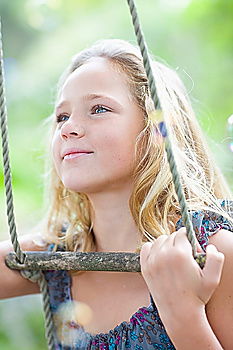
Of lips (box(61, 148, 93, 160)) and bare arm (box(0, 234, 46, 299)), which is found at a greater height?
lips (box(61, 148, 93, 160))

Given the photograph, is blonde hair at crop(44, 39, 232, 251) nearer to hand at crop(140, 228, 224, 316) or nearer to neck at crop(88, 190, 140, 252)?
neck at crop(88, 190, 140, 252)

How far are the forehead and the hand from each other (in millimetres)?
317

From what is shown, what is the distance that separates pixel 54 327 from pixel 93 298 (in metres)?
0.11

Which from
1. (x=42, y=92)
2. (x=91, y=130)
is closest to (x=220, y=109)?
(x=42, y=92)

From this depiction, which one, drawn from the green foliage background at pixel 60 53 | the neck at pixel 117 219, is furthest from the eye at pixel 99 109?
the green foliage background at pixel 60 53

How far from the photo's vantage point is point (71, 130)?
0.91m

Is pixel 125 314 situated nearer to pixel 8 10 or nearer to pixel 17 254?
pixel 17 254

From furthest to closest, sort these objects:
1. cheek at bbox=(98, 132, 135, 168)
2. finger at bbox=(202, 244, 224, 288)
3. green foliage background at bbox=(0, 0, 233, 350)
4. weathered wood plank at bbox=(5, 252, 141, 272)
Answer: green foliage background at bbox=(0, 0, 233, 350) → cheek at bbox=(98, 132, 135, 168) → weathered wood plank at bbox=(5, 252, 141, 272) → finger at bbox=(202, 244, 224, 288)

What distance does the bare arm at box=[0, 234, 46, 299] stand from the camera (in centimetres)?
97

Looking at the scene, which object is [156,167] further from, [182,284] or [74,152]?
[182,284]

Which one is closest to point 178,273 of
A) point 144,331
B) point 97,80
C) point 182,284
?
point 182,284

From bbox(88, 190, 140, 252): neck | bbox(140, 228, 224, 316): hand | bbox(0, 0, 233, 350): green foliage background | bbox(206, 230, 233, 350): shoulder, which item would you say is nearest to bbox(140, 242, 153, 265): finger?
bbox(140, 228, 224, 316): hand

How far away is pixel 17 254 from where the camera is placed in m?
0.86

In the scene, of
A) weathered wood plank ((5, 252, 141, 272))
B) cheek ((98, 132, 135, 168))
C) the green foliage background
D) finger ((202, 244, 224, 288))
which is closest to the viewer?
finger ((202, 244, 224, 288))
